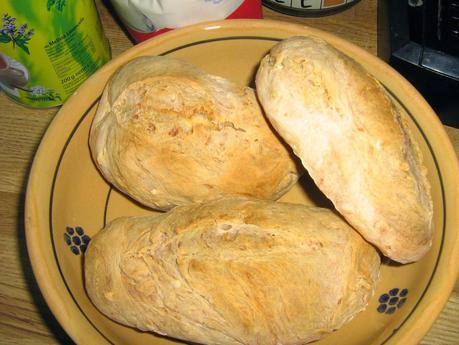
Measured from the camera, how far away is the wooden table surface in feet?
2.86

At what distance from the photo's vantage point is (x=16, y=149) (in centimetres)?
100

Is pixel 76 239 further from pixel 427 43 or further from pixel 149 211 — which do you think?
pixel 427 43

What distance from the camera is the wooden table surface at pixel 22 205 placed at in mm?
871

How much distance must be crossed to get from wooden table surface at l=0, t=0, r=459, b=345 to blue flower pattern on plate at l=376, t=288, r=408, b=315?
0.17 meters

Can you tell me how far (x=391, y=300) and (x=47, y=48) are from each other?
0.63 m

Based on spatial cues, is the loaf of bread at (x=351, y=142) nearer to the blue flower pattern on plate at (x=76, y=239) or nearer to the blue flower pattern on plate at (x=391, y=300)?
the blue flower pattern on plate at (x=391, y=300)

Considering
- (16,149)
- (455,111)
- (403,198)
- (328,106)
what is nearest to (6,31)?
(16,149)

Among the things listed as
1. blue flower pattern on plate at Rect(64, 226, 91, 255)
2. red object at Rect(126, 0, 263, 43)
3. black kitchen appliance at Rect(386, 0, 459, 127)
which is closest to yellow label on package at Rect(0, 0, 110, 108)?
red object at Rect(126, 0, 263, 43)

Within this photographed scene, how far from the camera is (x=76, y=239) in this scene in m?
0.77

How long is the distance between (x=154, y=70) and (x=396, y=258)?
40 centimetres

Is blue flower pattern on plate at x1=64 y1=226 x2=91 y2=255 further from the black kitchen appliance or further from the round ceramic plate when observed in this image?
the black kitchen appliance

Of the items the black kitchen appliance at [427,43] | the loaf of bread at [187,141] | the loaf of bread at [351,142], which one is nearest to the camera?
the loaf of bread at [351,142]

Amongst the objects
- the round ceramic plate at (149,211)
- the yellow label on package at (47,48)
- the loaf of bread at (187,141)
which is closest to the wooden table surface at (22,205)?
the yellow label on package at (47,48)

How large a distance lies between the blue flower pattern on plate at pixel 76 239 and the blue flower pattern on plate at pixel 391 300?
0.44 m
